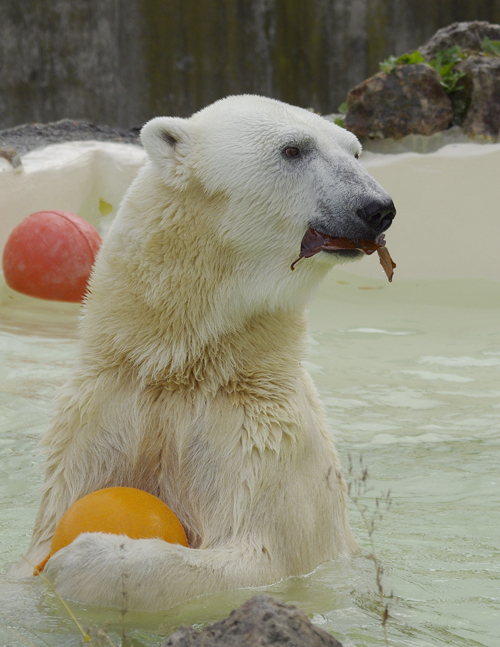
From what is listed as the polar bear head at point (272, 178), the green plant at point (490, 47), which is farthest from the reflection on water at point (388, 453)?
the green plant at point (490, 47)

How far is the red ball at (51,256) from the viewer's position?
5.98m

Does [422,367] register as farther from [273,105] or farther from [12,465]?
[273,105]

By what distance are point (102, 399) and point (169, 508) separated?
31cm

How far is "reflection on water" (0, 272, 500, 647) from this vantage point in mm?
1981

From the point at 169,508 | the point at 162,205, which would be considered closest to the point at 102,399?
A: the point at 169,508

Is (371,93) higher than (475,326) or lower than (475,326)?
higher

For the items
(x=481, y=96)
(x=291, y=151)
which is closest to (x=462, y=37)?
(x=481, y=96)

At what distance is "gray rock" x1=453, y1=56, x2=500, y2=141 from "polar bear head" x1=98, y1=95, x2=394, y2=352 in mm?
5933

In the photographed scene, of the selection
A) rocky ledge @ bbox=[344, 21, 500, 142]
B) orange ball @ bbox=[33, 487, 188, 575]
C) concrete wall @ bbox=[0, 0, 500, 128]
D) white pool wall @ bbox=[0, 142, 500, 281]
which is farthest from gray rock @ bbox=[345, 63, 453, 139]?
orange ball @ bbox=[33, 487, 188, 575]

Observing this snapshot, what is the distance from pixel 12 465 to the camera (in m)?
3.63

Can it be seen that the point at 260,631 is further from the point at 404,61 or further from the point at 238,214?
the point at 404,61

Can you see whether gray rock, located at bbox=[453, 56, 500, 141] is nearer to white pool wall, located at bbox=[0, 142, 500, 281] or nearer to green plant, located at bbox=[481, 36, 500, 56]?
white pool wall, located at bbox=[0, 142, 500, 281]

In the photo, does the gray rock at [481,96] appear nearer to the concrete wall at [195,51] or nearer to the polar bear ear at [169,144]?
the concrete wall at [195,51]

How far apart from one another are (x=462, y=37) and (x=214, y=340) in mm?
6999
